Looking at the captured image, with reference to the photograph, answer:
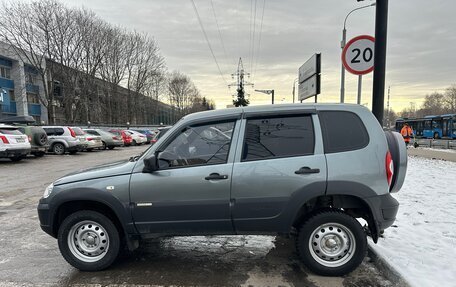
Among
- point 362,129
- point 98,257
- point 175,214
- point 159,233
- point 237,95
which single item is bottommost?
point 98,257

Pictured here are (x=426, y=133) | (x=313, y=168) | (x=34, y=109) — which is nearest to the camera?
(x=313, y=168)

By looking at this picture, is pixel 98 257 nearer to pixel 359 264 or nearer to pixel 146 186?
pixel 146 186

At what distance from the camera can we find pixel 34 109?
48219mm

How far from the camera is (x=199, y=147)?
3.76 meters

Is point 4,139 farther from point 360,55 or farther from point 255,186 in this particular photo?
point 360,55

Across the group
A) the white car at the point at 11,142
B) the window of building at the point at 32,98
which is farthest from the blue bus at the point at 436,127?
the window of building at the point at 32,98

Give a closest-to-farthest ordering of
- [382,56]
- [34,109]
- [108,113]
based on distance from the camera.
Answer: [382,56] → [34,109] → [108,113]

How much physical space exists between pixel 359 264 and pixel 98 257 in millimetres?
3137

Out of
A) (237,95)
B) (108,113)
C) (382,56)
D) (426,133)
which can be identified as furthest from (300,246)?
(108,113)

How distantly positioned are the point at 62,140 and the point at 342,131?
61.1ft

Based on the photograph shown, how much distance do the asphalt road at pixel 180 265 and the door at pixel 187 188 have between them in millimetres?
536

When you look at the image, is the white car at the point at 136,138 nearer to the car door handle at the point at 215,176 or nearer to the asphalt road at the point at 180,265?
the asphalt road at the point at 180,265

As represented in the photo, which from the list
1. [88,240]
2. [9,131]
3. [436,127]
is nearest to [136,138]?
[9,131]

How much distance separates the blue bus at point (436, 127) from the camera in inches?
1419
